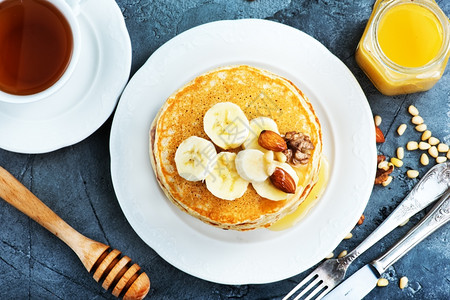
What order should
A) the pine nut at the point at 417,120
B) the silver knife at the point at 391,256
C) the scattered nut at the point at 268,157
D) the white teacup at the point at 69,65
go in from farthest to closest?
the pine nut at the point at 417,120 → the silver knife at the point at 391,256 → the white teacup at the point at 69,65 → the scattered nut at the point at 268,157

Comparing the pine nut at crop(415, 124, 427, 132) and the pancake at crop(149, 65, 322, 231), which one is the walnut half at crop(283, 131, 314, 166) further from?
the pine nut at crop(415, 124, 427, 132)

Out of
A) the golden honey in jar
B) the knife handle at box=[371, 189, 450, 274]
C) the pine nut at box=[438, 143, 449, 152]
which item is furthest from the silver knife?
the golden honey in jar

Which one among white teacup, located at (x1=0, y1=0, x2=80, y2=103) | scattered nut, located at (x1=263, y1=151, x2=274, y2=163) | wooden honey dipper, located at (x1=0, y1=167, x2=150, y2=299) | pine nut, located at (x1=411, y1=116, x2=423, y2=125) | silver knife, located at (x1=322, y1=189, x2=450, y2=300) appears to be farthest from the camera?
pine nut, located at (x1=411, y1=116, x2=423, y2=125)

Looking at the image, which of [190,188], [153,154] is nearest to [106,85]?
[153,154]

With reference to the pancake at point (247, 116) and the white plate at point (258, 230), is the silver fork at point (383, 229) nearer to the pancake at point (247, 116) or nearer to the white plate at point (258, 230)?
the white plate at point (258, 230)

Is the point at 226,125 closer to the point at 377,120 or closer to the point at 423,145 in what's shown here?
the point at 377,120

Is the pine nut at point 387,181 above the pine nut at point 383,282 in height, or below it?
above

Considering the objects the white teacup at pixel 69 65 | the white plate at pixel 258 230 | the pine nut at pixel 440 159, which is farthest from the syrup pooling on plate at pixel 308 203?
the white teacup at pixel 69 65
